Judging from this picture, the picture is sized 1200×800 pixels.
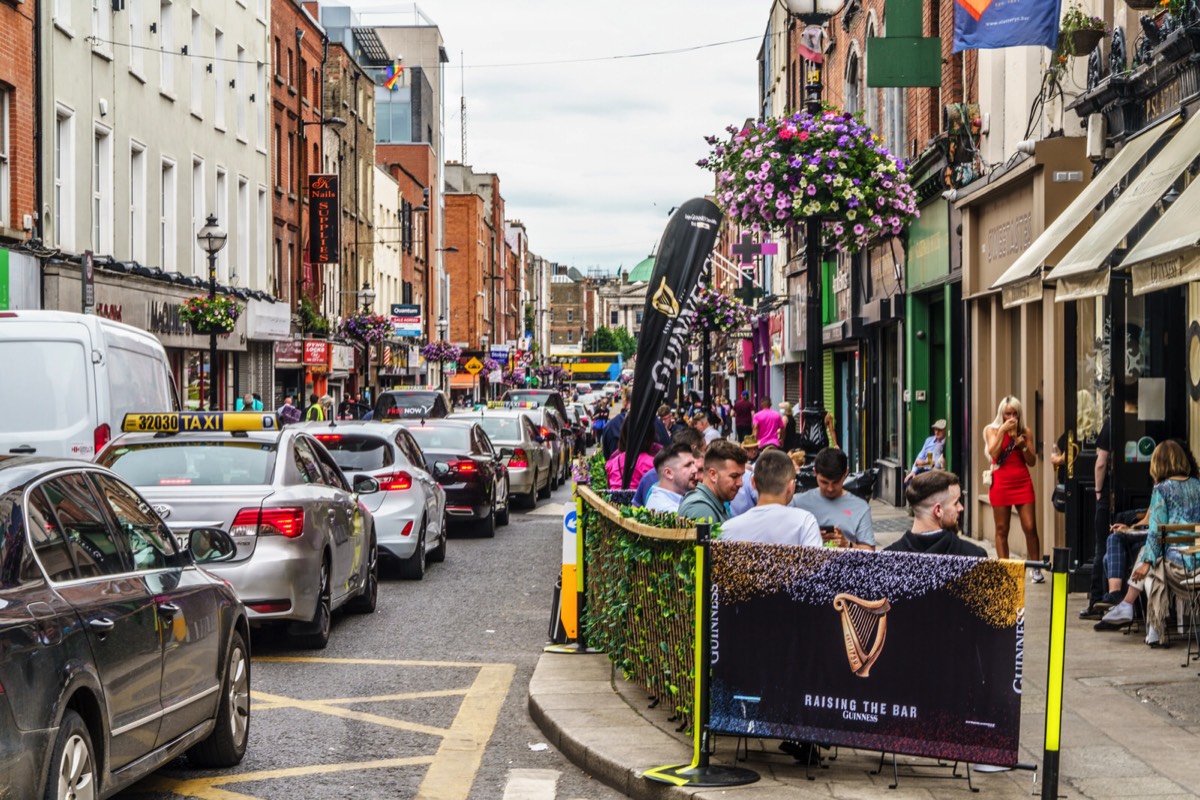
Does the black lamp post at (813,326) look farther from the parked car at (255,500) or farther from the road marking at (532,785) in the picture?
the road marking at (532,785)

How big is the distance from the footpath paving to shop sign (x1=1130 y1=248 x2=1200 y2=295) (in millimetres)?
2294

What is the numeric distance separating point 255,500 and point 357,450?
18.0ft

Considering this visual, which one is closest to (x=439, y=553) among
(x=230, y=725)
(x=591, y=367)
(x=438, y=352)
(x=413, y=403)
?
(x=230, y=725)

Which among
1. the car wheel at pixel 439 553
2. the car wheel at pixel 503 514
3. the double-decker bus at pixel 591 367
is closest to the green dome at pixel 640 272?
the car wheel at pixel 503 514

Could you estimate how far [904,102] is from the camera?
25281mm

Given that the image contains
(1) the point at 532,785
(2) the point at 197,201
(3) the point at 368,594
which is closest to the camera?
(1) the point at 532,785

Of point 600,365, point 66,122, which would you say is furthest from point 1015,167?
point 600,365

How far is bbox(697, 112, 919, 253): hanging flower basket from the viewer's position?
14297 mm

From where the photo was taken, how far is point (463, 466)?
20094mm

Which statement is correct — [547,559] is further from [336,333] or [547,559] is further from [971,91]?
[336,333]

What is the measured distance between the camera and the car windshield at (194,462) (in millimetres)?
11000

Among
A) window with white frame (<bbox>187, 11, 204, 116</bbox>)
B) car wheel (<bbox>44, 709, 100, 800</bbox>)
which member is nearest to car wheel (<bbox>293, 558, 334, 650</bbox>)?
car wheel (<bbox>44, 709, 100, 800</bbox>)

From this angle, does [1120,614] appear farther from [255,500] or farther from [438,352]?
[438,352]

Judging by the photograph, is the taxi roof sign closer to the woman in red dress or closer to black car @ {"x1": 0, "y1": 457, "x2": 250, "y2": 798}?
black car @ {"x1": 0, "y1": 457, "x2": 250, "y2": 798}
